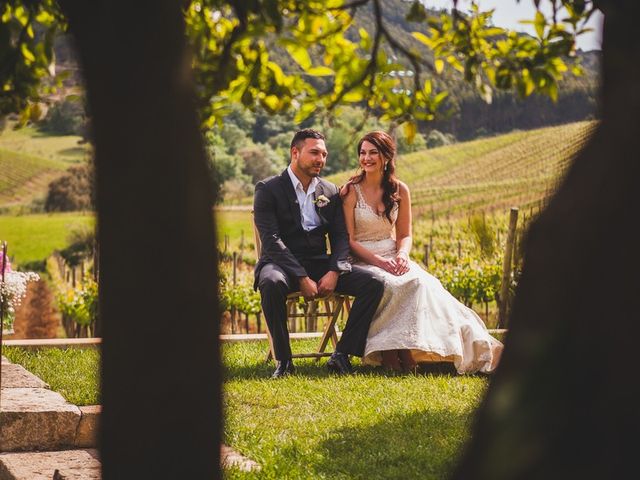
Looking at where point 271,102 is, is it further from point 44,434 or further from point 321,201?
point 321,201

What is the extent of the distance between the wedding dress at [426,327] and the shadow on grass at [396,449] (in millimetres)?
1592

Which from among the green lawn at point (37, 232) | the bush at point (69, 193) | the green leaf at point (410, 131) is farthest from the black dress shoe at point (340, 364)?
the bush at point (69, 193)

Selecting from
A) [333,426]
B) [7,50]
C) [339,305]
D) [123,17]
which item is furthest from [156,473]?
[339,305]

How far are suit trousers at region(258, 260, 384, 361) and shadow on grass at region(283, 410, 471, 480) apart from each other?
5.48 feet

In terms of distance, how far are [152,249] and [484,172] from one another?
54445mm

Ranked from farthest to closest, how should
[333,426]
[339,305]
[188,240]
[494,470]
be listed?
[339,305] → [333,426] → [188,240] → [494,470]

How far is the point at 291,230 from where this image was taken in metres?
7.25

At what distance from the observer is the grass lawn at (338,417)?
440 cm

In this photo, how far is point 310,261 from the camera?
7293 mm

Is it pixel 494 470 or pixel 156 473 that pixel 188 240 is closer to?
pixel 156 473

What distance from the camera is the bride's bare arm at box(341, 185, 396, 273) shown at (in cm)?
735

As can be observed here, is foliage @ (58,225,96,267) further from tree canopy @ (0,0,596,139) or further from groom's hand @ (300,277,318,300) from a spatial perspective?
tree canopy @ (0,0,596,139)

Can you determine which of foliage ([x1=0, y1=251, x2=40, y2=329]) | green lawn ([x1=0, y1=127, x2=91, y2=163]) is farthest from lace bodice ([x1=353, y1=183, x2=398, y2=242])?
green lawn ([x1=0, y1=127, x2=91, y2=163])

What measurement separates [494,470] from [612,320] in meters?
0.23
